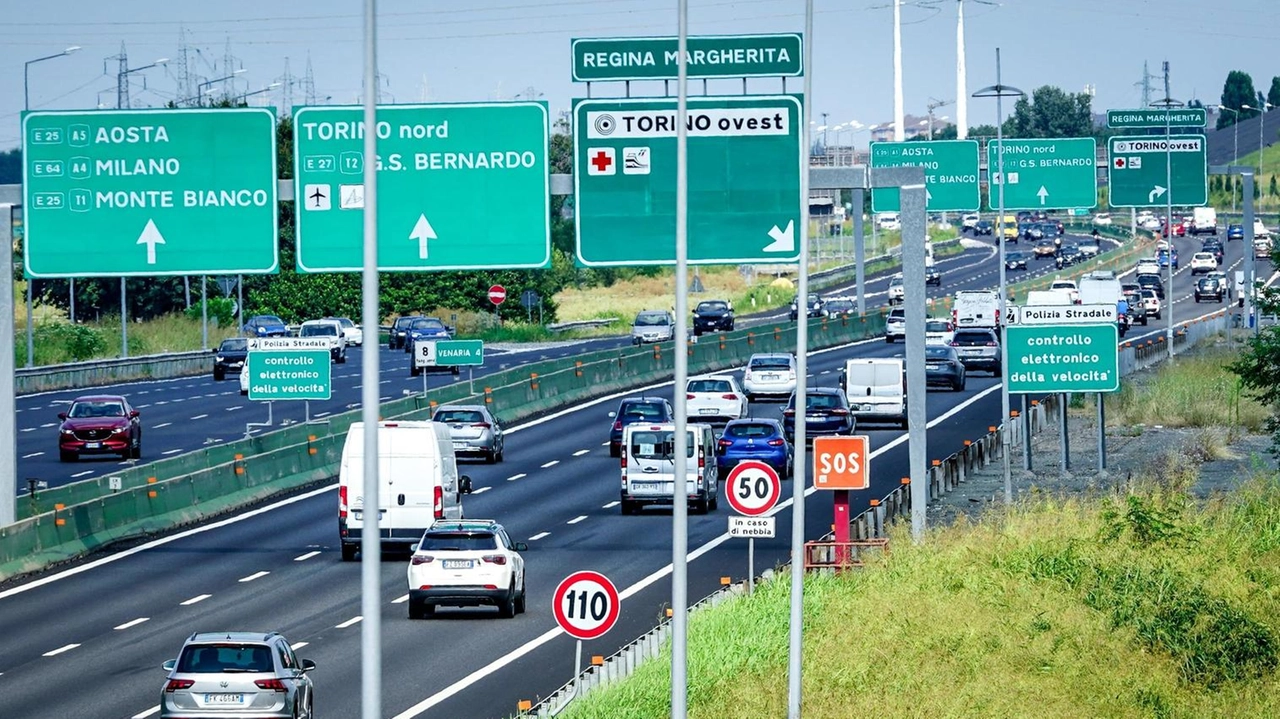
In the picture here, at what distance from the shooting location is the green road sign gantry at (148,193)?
104 ft

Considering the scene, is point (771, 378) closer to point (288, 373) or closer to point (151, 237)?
point (288, 373)

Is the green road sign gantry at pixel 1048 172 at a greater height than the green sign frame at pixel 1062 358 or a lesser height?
greater

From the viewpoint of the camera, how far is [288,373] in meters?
54.7

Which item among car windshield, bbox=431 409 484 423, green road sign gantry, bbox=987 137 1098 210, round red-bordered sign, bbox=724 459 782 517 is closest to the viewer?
round red-bordered sign, bbox=724 459 782 517

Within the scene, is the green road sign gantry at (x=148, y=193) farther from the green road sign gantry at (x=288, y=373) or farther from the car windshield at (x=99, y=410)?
the car windshield at (x=99, y=410)

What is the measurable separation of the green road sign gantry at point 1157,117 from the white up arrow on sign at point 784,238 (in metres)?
40.9

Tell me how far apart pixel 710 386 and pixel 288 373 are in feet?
38.7

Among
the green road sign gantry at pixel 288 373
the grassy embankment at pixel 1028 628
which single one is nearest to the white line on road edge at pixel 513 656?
the grassy embankment at pixel 1028 628

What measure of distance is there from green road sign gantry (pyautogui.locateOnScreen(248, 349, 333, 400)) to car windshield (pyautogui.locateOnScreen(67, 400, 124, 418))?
3741mm

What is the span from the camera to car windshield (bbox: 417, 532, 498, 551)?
31.8 metres

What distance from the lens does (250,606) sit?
111ft

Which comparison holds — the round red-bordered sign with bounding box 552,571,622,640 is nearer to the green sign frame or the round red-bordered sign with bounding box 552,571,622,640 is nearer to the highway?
the highway

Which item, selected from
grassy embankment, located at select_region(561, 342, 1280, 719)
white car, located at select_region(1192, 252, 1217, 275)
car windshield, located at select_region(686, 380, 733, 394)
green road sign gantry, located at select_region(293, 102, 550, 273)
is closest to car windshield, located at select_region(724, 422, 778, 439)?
car windshield, located at select_region(686, 380, 733, 394)

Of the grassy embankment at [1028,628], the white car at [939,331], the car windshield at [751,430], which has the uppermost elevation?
the white car at [939,331]
